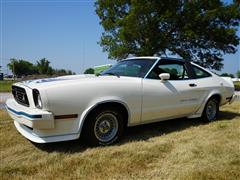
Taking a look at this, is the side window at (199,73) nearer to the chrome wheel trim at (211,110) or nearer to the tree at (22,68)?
the chrome wheel trim at (211,110)

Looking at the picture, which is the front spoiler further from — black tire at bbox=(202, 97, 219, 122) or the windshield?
black tire at bbox=(202, 97, 219, 122)

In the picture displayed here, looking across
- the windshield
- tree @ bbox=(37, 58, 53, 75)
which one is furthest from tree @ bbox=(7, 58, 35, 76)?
the windshield

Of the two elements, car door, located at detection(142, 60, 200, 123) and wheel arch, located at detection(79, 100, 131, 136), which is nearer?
wheel arch, located at detection(79, 100, 131, 136)

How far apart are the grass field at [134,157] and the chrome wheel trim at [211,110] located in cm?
97

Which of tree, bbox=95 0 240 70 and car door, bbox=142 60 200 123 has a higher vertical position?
tree, bbox=95 0 240 70

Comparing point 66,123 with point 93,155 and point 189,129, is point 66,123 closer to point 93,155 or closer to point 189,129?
point 93,155

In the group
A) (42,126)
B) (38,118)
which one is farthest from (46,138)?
(38,118)

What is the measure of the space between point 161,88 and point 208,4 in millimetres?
21250

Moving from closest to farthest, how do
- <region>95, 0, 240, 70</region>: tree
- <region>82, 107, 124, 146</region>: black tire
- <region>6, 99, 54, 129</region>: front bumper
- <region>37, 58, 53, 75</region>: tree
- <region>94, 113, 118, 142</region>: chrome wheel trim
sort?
<region>6, 99, 54, 129</region>: front bumper → <region>82, 107, 124, 146</region>: black tire → <region>94, 113, 118, 142</region>: chrome wheel trim → <region>95, 0, 240, 70</region>: tree → <region>37, 58, 53, 75</region>: tree

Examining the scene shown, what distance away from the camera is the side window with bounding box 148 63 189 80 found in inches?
205

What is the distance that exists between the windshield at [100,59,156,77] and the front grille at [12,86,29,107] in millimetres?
1735

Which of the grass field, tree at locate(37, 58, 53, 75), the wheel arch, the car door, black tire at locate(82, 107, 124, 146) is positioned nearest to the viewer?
the grass field

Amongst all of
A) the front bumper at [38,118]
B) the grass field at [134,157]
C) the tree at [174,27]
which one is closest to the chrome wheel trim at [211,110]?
the grass field at [134,157]

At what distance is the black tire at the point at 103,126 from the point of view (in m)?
4.24
